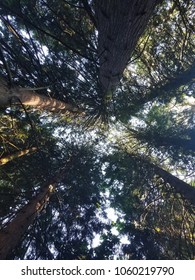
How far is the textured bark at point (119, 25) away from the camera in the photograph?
3652mm

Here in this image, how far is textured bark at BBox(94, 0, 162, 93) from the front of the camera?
12.0ft

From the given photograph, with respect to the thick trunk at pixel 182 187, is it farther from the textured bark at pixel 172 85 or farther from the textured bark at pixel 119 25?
the textured bark at pixel 119 25

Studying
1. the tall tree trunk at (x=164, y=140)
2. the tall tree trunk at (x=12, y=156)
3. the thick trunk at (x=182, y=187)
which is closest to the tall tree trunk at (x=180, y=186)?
the thick trunk at (x=182, y=187)

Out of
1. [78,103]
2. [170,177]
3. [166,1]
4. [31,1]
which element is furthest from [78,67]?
[170,177]

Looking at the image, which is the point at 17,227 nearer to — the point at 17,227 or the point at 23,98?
the point at 17,227

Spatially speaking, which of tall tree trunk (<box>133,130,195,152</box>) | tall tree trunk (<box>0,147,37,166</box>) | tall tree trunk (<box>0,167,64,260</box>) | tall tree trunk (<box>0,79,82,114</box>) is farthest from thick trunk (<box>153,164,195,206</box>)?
tall tree trunk (<box>0,147,37,166</box>)

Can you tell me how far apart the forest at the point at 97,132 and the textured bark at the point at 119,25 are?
23 millimetres

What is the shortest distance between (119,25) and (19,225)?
17.6ft

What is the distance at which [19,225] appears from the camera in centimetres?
575

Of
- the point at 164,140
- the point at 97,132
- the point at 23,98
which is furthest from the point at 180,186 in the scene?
the point at 23,98

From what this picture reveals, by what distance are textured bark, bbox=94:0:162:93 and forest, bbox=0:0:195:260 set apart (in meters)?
0.02

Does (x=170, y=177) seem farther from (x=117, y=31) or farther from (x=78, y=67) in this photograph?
(x=117, y=31)

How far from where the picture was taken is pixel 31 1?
5.99 meters
